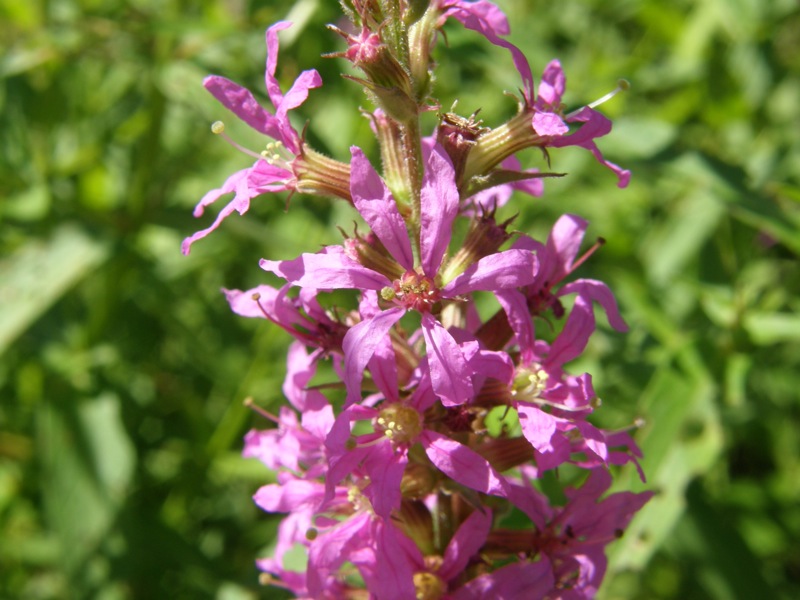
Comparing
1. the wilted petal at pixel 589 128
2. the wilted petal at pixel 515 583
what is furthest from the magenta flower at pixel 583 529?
the wilted petal at pixel 589 128

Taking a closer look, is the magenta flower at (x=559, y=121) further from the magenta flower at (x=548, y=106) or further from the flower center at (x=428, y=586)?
the flower center at (x=428, y=586)

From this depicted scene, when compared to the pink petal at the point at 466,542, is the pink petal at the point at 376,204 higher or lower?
higher

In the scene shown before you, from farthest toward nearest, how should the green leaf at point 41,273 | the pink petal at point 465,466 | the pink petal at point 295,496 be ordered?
1. the green leaf at point 41,273
2. the pink petal at point 295,496
3. the pink petal at point 465,466

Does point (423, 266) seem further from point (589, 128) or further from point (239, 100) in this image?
point (239, 100)

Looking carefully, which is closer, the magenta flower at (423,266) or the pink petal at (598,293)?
the magenta flower at (423,266)

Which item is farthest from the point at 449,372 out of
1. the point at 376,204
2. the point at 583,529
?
the point at 583,529

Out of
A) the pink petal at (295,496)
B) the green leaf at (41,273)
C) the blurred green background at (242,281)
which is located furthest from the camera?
the green leaf at (41,273)

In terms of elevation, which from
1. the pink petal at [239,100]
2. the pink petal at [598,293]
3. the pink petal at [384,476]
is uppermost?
the pink petal at [239,100]
